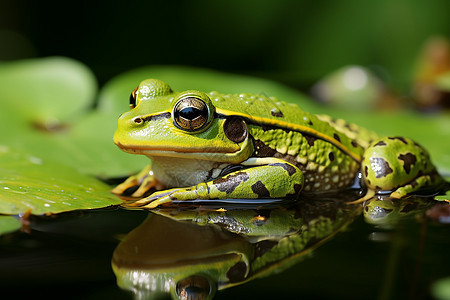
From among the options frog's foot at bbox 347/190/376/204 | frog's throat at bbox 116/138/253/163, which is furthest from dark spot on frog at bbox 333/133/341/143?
frog's throat at bbox 116/138/253/163

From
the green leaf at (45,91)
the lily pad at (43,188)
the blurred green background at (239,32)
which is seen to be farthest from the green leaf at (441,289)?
the blurred green background at (239,32)

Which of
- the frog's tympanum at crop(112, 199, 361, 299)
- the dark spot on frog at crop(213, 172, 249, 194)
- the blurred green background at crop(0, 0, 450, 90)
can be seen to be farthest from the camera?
the blurred green background at crop(0, 0, 450, 90)

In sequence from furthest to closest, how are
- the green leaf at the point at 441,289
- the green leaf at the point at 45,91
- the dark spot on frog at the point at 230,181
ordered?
the green leaf at the point at 45,91 < the dark spot on frog at the point at 230,181 < the green leaf at the point at 441,289

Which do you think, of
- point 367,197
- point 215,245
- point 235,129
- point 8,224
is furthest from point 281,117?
point 8,224

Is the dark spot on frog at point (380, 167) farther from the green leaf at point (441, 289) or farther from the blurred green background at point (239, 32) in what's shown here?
the blurred green background at point (239, 32)

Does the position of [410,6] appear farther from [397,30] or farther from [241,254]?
[241,254]

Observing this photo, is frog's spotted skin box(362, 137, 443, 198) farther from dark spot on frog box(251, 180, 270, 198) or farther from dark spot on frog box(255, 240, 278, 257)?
dark spot on frog box(255, 240, 278, 257)

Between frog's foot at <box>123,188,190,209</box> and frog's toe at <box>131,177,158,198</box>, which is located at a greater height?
frog's toe at <box>131,177,158,198</box>

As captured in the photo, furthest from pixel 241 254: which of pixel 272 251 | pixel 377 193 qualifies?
pixel 377 193
